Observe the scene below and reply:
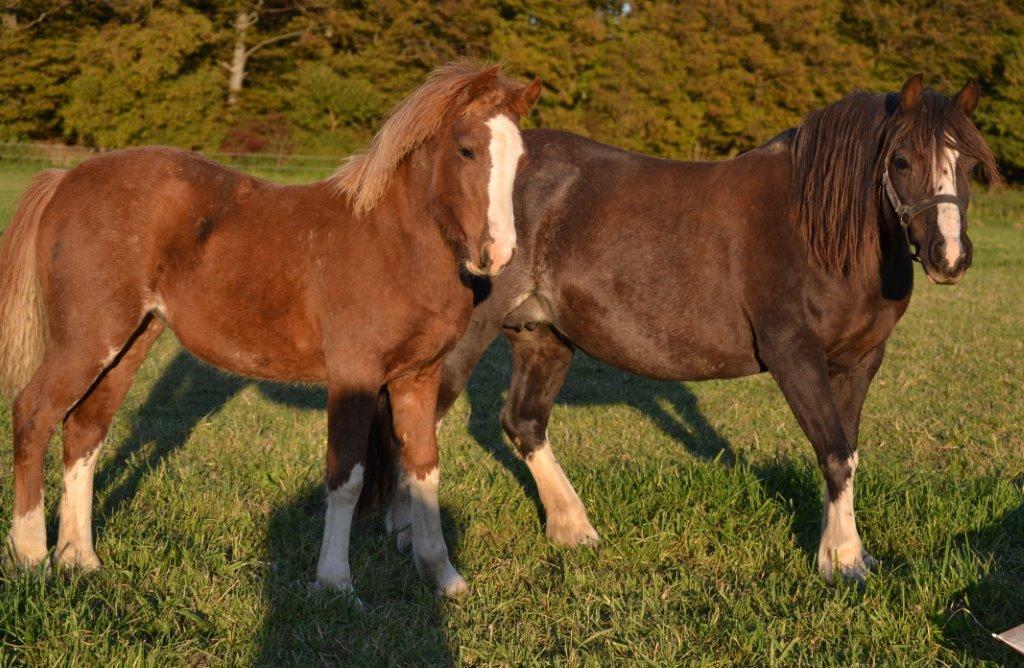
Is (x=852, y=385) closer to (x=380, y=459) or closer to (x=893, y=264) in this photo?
(x=893, y=264)

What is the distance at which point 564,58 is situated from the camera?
3438cm

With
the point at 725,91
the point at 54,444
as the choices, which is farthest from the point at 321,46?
the point at 54,444

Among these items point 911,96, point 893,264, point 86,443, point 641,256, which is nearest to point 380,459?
point 86,443

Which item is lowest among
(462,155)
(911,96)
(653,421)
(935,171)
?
(653,421)

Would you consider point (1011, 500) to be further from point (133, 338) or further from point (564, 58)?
point (564, 58)

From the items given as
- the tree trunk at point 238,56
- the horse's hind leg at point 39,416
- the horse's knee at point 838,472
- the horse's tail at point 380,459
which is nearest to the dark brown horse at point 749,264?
the horse's knee at point 838,472

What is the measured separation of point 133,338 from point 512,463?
2.49 meters

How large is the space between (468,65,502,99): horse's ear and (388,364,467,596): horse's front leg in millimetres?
1144

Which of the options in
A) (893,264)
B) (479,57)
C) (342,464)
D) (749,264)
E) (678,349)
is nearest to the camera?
(342,464)

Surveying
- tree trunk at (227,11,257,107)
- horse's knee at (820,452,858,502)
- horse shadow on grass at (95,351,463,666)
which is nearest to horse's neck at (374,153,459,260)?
horse shadow on grass at (95,351,463,666)

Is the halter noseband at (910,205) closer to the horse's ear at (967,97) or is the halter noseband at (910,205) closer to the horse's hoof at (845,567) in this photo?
the horse's ear at (967,97)

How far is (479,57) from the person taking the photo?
2989 centimetres

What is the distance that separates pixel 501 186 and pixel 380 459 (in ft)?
5.52

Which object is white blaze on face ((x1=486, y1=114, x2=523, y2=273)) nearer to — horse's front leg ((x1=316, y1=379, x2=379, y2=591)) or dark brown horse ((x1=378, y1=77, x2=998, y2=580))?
horse's front leg ((x1=316, y1=379, x2=379, y2=591))
